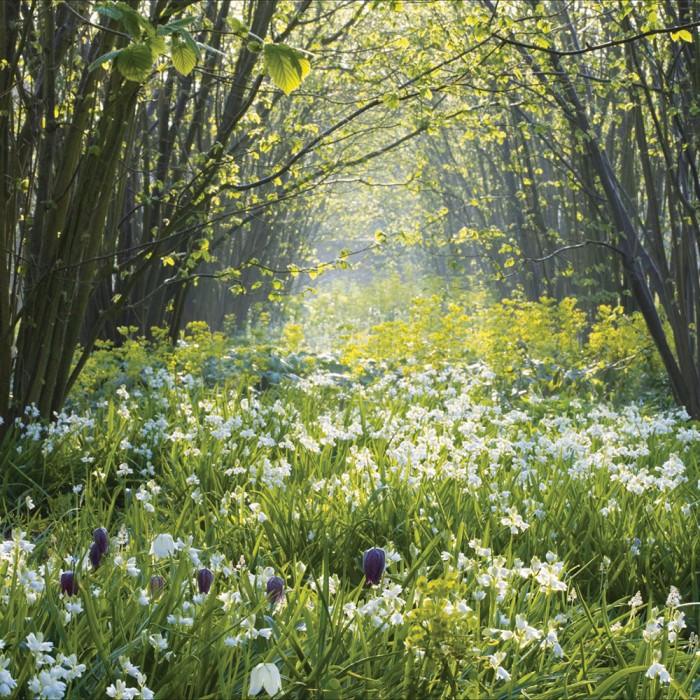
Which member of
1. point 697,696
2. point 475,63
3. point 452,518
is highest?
point 475,63

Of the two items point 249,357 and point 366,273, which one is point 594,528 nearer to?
point 249,357

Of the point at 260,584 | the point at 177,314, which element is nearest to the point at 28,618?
the point at 260,584

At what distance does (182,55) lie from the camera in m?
2.14

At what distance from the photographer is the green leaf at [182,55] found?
6.97 ft

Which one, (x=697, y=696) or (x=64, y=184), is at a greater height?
(x=64, y=184)

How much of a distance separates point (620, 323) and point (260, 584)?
664 cm

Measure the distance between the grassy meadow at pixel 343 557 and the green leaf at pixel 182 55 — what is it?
1.24 metres

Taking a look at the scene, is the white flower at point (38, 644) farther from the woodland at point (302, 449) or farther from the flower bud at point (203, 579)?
the flower bud at point (203, 579)

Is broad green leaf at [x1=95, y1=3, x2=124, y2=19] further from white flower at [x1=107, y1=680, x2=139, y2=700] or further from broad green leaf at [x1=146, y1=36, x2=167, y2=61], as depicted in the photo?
white flower at [x1=107, y1=680, x2=139, y2=700]

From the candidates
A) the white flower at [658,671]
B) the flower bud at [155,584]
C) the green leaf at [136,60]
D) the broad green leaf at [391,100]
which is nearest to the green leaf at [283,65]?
the green leaf at [136,60]

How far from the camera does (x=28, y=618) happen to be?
7.34ft

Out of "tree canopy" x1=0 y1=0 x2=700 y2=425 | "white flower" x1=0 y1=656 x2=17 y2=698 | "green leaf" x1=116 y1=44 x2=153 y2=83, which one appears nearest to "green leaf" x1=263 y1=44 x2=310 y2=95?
"tree canopy" x1=0 y1=0 x2=700 y2=425

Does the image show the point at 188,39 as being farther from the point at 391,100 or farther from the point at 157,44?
the point at 391,100

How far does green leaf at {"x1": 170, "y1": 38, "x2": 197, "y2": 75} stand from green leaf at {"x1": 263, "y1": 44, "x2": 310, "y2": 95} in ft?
0.67
